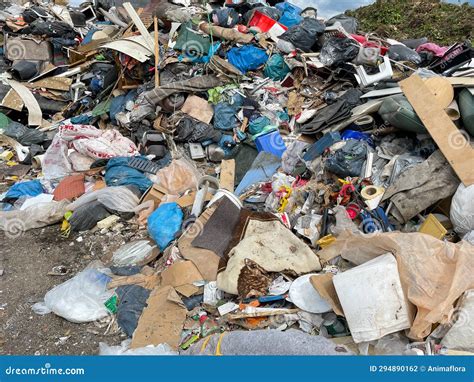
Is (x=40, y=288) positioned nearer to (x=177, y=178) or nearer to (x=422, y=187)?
(x=177, y=178)

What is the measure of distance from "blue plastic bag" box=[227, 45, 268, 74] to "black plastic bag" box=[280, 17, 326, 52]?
468 millimetres

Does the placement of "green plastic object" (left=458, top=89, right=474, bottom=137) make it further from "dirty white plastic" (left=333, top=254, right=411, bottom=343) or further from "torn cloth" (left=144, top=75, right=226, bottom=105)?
"torn cloth" (left=144, top=75, right=226, bottom=105)

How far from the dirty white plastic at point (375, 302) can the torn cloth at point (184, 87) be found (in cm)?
449

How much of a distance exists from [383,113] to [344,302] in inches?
101

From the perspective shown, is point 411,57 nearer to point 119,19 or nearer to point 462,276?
point 462,276

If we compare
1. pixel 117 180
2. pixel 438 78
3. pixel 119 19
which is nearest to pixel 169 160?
pixel 117 180

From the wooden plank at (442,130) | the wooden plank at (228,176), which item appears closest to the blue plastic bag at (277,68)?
the wooden plank at (228,176)

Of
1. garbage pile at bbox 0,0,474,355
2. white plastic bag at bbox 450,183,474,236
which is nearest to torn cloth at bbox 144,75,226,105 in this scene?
garbage pile at bbox 0,0,474,355

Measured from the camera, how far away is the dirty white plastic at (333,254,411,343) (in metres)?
2.44

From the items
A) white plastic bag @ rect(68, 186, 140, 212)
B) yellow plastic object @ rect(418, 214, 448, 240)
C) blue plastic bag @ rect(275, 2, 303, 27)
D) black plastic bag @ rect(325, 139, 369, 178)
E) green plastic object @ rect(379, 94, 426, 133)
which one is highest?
green plastic object @ rect(379, 94, 426, 133)

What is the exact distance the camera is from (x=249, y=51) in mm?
6500

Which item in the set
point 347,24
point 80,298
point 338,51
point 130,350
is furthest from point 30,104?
point 130,350

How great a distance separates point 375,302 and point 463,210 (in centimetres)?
132

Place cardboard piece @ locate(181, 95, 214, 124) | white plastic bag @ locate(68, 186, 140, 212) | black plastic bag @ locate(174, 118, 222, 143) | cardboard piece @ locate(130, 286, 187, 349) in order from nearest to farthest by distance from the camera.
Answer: cardboard piece @ locate(130, 286, 187, 349) → white plastic bag @ locate(68, 186, 140, 212) → black plastic bag @ locate(174, 118, 222, 143) → cardboard piece @ locate(181, 95, 214, 124)
